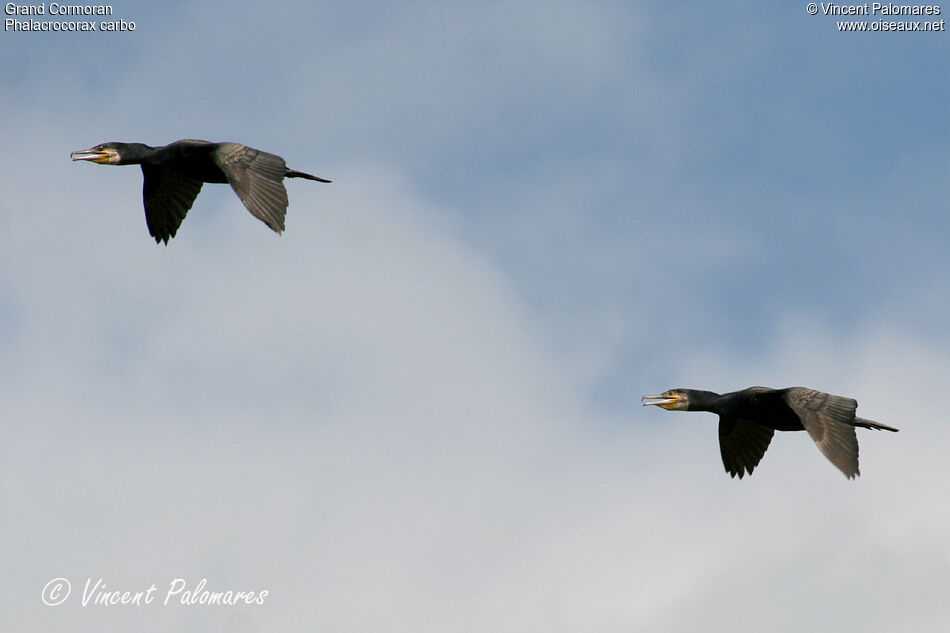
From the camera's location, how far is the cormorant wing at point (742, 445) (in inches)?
770

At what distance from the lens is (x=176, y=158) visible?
18.8 metres

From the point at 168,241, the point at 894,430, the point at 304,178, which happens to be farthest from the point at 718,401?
the point at 168,241

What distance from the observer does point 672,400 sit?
1938 centimetres

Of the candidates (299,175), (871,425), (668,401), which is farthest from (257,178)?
(871,425)

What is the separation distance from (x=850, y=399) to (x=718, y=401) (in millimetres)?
2222

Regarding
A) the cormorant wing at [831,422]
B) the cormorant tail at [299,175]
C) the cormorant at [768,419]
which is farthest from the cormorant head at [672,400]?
the cormorant tail at [299,175]

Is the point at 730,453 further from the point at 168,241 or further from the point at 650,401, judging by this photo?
the point at 168,241

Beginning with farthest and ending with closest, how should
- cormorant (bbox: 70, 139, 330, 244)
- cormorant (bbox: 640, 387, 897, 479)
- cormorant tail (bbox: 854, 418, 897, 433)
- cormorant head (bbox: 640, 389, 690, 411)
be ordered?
cormorant head (bbox: 640, 389, 690, 411)
cormorant tail (bbox: 854, 418, 897, 433)
cormorant (bbox: 70, 139, 330, 244)
cormorant (bbox: 640, 387, 897, 479)

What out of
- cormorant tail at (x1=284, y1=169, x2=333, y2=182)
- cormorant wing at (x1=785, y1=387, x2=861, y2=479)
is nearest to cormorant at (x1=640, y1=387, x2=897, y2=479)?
cormorant wing at (x1=785, y1=387, x2=861, y2=479)

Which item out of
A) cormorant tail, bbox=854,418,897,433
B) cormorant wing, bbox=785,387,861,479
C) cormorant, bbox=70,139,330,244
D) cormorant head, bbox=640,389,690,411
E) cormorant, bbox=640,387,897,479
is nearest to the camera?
cormorant wing, bbox=785,387,861,479

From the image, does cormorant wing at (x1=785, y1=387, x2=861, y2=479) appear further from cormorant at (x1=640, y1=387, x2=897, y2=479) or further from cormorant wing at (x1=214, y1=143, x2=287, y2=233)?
cormorant wing at (x1=214, y1=143, x2=287, y2=233)

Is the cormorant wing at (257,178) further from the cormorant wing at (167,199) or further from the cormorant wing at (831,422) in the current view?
the cormorant wing at (831,422)

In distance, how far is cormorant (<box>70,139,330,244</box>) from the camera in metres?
16.8

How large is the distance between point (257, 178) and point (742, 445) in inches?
260
